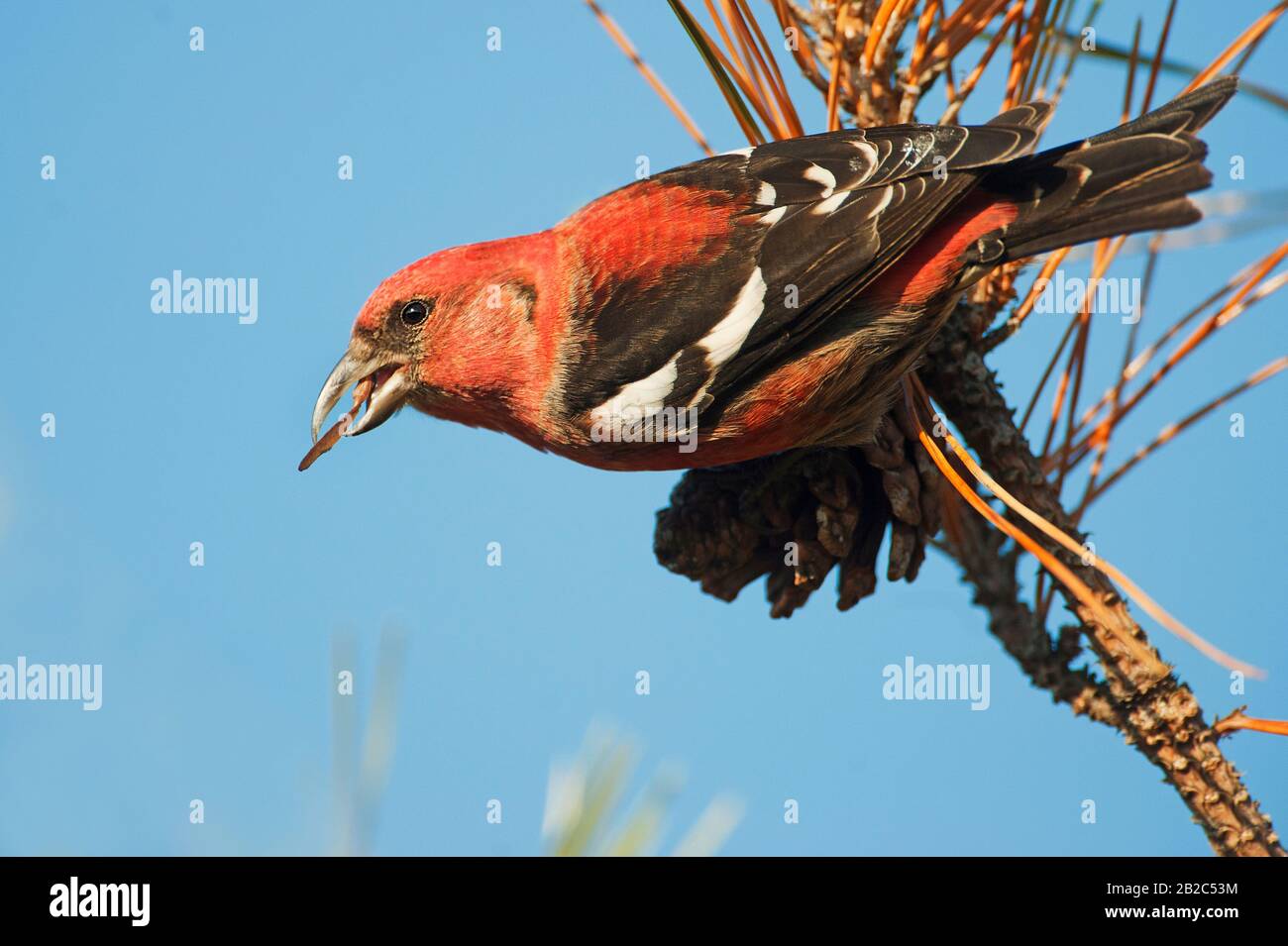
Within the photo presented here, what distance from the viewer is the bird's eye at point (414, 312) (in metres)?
2.39

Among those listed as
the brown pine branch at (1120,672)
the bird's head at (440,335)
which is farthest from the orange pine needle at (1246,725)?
the bird's head at (440,335)

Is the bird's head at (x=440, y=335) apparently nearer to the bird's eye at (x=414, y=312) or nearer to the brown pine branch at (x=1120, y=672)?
the bird's eye at (x=414, y=312)

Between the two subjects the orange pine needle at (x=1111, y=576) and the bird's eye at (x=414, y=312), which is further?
the bird's eye at (x=414, y=312)

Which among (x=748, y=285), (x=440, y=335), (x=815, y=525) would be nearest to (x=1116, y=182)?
(x=748, y=285)

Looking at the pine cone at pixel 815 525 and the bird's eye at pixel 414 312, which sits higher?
the bird's eye at pixel 414 312

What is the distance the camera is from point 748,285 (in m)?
2.19

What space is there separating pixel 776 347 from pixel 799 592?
0.47m

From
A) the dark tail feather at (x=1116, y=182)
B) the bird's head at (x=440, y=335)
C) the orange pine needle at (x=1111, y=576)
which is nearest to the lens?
the orange pine needle at (x=1111, y=576)

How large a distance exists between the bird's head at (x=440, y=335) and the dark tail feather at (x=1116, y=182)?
96 centimetres

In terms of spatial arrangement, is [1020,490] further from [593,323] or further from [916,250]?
[593,323]

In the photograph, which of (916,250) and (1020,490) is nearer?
(1020,490)

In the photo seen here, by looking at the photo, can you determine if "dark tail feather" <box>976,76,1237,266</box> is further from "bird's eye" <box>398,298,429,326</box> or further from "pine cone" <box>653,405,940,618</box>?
"bird's eye" <box>398,298,429,326</box>

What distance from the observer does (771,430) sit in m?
2.15
